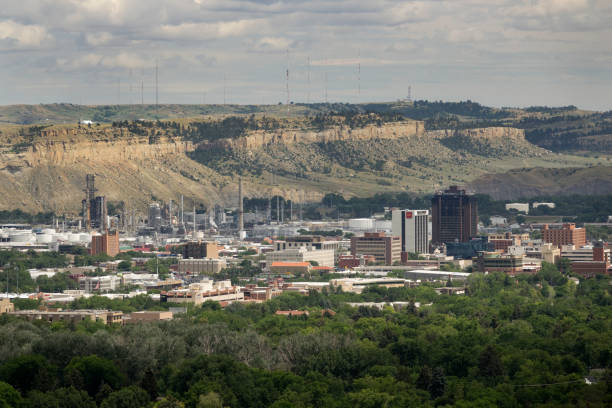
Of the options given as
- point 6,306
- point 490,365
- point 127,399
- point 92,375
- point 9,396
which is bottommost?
point 127,399

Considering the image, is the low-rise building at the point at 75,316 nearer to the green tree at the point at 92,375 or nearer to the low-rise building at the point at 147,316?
the low-rise building at the point at 147,316

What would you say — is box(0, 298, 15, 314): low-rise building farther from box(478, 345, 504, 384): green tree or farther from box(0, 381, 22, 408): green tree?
box(0, 381, 22, 408): green tree

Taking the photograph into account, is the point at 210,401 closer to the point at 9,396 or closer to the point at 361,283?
the point at 9,396

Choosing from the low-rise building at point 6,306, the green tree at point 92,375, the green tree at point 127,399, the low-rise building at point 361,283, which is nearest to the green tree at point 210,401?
the green tree at point 127,399

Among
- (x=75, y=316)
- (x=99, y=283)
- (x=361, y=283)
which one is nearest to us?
(x=75, y=316)

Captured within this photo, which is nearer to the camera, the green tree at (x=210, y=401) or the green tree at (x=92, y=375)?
the green tree at (x=210, y=401)

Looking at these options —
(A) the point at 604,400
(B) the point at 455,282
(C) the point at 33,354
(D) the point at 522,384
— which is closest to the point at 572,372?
(D) the point at 522,384

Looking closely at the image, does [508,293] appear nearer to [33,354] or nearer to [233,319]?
[233,319]

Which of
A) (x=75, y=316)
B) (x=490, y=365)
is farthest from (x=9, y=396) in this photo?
(x=75, y=316)
